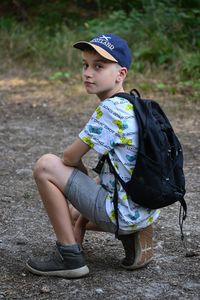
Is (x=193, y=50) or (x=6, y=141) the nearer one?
(x=6, y=141)

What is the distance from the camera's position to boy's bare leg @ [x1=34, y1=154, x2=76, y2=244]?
3.27 m

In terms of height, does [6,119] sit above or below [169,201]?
below

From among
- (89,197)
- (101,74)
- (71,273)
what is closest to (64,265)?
(71,273)

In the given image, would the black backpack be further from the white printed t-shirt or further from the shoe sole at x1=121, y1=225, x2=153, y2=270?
the shoe sole at x1=121, y1=225, x2=153, y2=270

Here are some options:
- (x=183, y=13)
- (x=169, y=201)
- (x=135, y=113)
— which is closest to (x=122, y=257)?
(x=169, y=201)

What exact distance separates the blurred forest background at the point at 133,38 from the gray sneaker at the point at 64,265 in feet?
16.0

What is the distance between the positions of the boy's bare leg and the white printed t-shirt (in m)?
0.21

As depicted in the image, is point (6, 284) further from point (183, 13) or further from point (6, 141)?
point (183, 13)

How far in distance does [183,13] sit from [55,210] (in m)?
6.99

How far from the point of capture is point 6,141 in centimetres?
633

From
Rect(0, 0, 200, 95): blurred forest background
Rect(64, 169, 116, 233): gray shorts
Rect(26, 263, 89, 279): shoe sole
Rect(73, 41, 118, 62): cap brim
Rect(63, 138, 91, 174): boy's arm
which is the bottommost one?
Rect(0, 0, 200, 95): blurred forest background

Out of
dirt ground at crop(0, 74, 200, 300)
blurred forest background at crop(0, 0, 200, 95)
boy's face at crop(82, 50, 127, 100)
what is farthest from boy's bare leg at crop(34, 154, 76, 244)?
blurred forest background at crop(0, 0, 200, 95)

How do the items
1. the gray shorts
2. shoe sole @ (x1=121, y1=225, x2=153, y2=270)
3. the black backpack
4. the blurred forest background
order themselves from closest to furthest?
the black backpack → the gray shorts → shoe sole @ (x1=121, y1=225, x2=153, y2=270) → the blurred forest background

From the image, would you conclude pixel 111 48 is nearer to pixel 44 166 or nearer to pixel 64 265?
pixel 44 166
